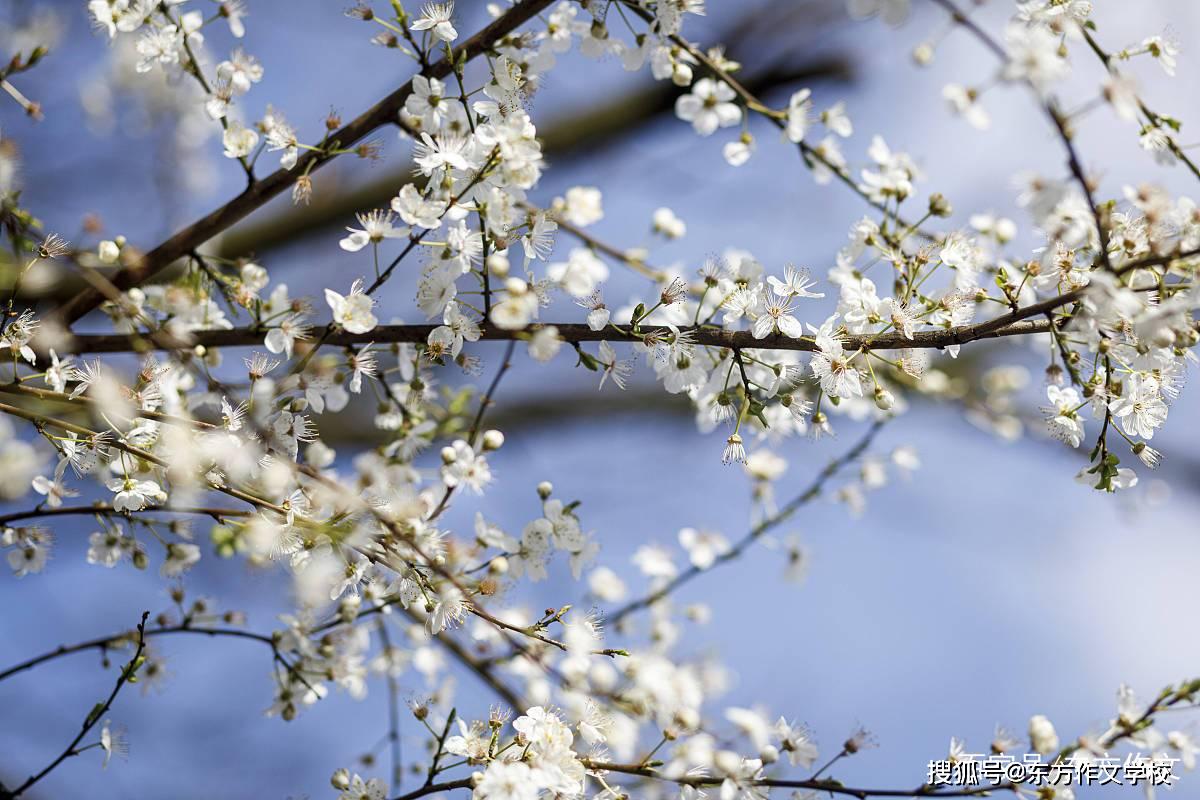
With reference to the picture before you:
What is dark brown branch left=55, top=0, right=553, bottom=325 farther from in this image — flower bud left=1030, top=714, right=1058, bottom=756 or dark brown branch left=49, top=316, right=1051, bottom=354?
flower bud left=1030, top=714, right=1058, bottom=756

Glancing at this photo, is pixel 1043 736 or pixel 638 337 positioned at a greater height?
pixel 638 337

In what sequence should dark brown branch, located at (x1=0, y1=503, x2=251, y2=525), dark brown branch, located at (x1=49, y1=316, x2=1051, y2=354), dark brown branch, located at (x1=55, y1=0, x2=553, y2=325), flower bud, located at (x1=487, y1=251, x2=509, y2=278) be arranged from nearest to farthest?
dark brown branch, located at (x1=49, y1=316, x2=1051, y2=354) < dark brown branch, located at (x1=0, y1=503, x2=251, y2=525) < dark brown branch, located at (x1=55, y1=0, x2=553, y2=325) < flower bud, located at (x1=487, y1=251, x2=509, y2=278)

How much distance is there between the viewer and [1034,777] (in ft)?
5.94

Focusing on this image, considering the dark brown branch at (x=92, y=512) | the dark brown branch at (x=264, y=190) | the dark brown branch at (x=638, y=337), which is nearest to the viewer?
the dark brown branch at (x=638, y=337)

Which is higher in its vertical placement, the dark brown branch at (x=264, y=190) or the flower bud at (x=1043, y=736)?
the dark brown branch at (x=264, y=190)

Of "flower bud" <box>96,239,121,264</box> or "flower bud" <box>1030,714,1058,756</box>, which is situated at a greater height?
"flower bud" <box>96,239,121,264</box>

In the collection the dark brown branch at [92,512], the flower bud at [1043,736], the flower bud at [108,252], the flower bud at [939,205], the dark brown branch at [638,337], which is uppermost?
the flower bud at [939,205]

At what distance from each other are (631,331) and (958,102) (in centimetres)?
116

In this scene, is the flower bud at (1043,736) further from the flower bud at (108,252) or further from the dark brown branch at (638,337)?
the flower bud at (108,252)

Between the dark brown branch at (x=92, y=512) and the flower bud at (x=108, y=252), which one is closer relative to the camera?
the dark brown branch at (x=92, y=512)

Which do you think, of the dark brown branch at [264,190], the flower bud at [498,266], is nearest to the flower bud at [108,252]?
the dark brown branch at [264,190]

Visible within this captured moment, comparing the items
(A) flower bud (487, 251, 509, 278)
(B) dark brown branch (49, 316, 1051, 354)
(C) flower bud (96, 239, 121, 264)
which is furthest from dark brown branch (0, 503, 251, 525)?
(A) flower bud (487, 251, 509, 278)

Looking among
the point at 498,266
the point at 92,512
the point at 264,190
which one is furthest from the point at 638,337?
the point at 92,512

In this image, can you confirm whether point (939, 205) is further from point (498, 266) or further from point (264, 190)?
point (264, 190)
